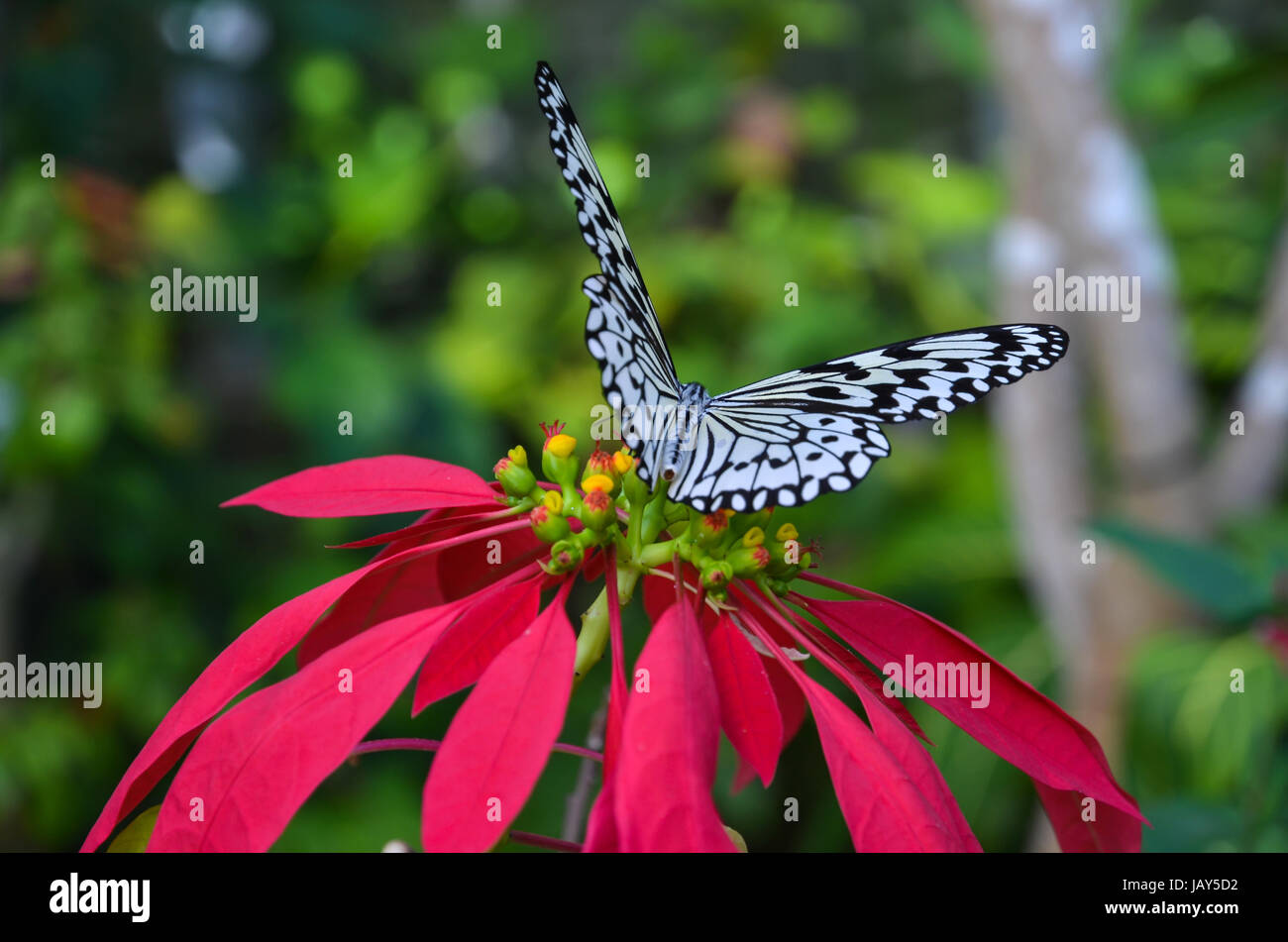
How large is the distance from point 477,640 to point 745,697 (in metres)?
0.12

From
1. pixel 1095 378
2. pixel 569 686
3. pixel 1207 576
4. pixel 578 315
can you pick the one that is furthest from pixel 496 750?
pixel 578 315

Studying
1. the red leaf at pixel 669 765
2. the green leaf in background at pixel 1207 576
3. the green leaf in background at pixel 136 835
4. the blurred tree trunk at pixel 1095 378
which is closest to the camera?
the red leaf at pixel 669 765

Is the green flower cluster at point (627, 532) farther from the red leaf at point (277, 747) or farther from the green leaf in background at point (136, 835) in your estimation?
the green leaf in background at point (136, 835)

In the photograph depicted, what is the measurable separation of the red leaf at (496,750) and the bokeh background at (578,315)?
842 millimetres

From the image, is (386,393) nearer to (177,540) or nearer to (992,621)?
(177,540)

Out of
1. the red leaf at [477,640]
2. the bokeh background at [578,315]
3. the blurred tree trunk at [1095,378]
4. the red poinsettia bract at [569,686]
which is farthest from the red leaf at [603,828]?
the blurred tree trunk at [1095,378]

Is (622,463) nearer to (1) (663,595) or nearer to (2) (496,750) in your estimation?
(1) (663,595)

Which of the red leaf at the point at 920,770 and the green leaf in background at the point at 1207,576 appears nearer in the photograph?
the red leaf at the point at 920,770

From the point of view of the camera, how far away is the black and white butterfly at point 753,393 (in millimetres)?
498

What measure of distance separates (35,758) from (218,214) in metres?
0.97

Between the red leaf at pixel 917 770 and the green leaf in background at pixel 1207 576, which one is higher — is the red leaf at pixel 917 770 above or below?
below

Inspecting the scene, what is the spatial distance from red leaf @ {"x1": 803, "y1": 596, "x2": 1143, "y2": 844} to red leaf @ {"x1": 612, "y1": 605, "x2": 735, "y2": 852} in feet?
0.42

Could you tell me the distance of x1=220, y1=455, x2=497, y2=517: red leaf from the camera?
49cm

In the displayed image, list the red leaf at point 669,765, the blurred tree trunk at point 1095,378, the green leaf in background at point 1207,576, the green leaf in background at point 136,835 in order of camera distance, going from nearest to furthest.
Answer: the red leaf at point 669,765, the green leaf in background at point 136,835, the green leaf in background at point 1207,576, the blurred tree trunk at point 1095,378
